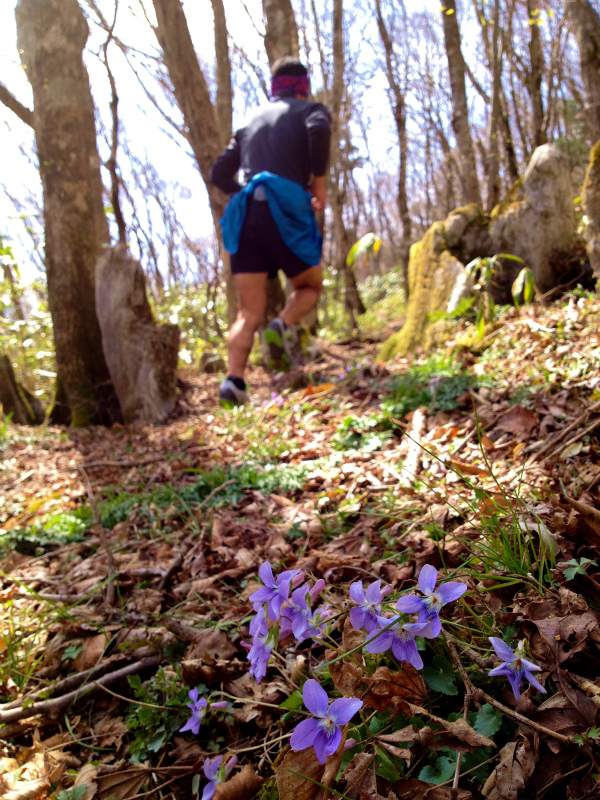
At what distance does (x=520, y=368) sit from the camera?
2662 millimetres

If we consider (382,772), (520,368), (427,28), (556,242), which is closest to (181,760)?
(382,772)

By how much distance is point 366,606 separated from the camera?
0.79 m

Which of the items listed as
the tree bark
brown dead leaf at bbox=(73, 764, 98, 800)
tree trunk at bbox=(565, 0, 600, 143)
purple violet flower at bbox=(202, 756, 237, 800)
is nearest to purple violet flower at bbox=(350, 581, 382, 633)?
purple violet flower at bbox=(202, 756, 237, 800)

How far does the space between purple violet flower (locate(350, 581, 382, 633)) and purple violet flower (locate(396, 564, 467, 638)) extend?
0.15 feet

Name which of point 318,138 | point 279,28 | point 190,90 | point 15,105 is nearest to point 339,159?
point 279,28

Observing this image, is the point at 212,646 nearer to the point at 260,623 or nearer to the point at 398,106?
the point at 260,623

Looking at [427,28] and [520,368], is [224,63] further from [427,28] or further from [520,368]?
[427,28]

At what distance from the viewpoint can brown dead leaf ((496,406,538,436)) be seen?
2001 millimetres

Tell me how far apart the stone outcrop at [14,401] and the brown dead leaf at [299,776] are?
17.9 feet

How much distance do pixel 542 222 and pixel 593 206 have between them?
2.99 feet

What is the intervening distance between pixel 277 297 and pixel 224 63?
12.6 feet

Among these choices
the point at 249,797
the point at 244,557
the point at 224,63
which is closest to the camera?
the point at 249,797

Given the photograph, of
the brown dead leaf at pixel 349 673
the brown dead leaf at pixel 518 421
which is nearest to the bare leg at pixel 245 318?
the brown dead leaf at pixel 518 421

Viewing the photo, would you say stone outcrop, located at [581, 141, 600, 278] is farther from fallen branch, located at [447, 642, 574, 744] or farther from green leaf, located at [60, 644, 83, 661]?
green leaf, located at [60, 644, 83, 661]
